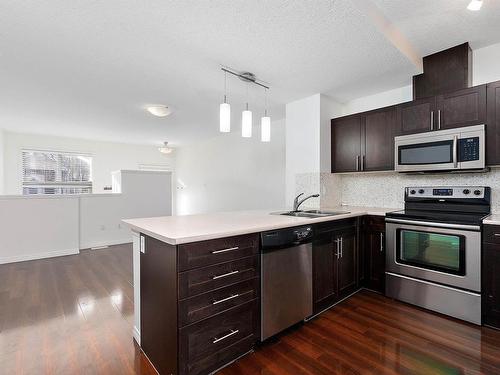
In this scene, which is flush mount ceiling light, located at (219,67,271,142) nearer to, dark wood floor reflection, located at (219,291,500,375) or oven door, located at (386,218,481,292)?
oven door, located at (386,218,481,292)

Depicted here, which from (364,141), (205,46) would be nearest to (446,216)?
(364,141)

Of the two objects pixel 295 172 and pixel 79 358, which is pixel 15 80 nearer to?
pixel 79 358

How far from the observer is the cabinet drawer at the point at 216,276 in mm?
1417

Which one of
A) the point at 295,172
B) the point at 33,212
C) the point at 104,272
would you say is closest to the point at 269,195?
the point at 295,172

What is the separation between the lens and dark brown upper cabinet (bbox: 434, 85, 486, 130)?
7.50 feet

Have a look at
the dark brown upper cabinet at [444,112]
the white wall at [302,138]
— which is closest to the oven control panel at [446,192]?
the dark brown upper cabinet at [444,112]

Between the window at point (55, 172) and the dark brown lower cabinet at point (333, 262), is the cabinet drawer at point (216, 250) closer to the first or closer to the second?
the dark brown lower cabinet at point (333, 262)

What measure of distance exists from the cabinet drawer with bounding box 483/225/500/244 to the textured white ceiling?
166 cm

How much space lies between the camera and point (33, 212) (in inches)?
165

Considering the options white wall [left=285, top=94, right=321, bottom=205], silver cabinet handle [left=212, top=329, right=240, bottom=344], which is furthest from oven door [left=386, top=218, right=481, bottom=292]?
silver cabinet handle [left=212, top=329, right=240, bottom=344]

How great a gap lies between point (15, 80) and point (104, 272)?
2593 mm

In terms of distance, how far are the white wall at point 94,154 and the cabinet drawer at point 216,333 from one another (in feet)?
22.1

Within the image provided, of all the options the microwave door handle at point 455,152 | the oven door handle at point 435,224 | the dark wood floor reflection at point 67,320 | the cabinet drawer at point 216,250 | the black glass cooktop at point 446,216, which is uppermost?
the microwave door handle at point 455,152

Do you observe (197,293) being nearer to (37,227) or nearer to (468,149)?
(468,149)
